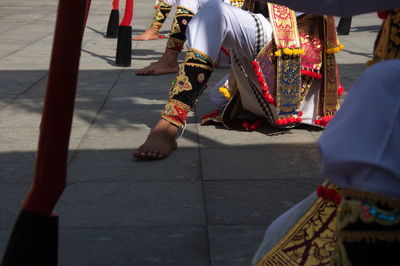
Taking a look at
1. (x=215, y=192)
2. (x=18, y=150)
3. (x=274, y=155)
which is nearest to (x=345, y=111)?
(x=215, y=192)

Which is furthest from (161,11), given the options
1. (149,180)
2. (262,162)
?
(149,180)

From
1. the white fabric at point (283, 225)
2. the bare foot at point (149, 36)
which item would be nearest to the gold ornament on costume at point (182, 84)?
the white fabric at point (283, 225)

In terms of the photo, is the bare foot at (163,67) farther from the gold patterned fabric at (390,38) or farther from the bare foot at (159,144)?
the gold patterned fabric at (390,38)

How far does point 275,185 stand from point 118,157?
0.92 metres

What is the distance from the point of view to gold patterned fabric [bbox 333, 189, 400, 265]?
62.5 inches

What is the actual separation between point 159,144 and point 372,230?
2582mm

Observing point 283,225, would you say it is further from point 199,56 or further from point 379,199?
point 199,56

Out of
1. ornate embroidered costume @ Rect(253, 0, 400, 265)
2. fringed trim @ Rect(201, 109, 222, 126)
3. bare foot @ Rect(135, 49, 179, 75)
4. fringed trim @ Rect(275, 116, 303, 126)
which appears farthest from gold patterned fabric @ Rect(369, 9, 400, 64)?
bare foot @ Rect(135, 49, 179, 75)

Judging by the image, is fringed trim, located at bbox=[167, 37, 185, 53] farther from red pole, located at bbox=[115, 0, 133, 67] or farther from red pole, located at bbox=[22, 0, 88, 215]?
red pole, located at bbox=[22, 0, 88, 215]

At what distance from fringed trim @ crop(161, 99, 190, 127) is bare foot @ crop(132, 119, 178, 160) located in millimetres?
27

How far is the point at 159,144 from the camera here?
4.12m

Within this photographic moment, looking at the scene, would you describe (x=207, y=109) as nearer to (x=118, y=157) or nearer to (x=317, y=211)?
(x=118, y=157)

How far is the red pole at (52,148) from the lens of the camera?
6.03 ft

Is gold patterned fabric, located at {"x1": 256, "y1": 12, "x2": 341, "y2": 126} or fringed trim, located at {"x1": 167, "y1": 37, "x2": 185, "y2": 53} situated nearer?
gold patterned fabric, located at {"x1": 256, "y1": 12, "x2": 341, "y2": 126}
